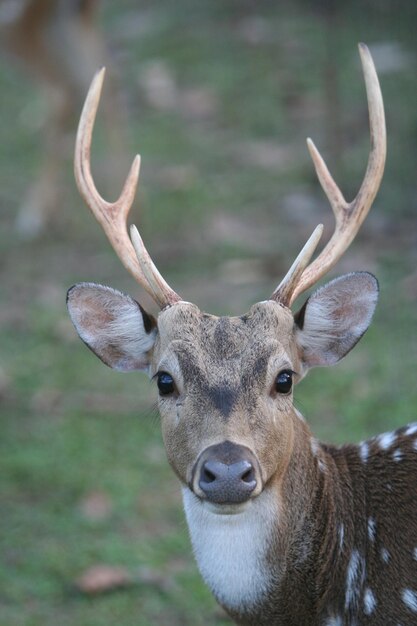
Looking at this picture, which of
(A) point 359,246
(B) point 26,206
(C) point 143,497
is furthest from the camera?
(B) point 26,206

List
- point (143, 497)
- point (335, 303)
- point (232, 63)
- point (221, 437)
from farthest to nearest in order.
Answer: point (232, 63) → point (143, 497) → point (335, 303) → point (221, 437)

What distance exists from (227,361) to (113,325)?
51 cm

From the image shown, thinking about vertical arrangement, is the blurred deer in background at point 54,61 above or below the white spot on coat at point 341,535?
above

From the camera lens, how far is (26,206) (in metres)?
8.36

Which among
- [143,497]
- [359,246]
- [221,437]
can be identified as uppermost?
[221,437]

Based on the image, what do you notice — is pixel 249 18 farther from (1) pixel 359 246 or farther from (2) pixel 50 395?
(2) pixel 50 395

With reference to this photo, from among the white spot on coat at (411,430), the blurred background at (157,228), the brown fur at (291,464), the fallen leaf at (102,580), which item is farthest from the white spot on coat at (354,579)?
the fallen leaf at (102,580)

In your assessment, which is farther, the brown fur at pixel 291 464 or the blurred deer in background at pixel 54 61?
the blurred deer in background at pixel 54 61

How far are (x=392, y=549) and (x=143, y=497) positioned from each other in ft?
6.71

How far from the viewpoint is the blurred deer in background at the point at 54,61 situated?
7797mm

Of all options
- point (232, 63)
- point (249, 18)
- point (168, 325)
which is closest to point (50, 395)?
point (168, 325)

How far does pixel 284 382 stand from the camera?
3312 millimetres

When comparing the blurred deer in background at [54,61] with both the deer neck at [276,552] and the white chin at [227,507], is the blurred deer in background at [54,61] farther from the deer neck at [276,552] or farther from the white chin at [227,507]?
the white chin at [227,507]

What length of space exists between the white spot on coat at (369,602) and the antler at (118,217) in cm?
100
